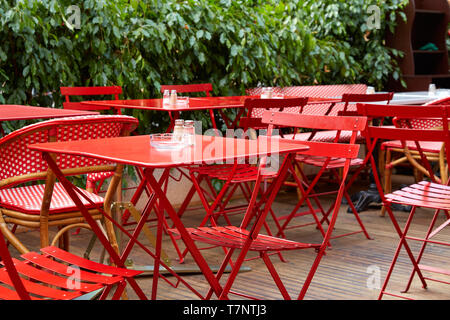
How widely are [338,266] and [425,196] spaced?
3.40 feet

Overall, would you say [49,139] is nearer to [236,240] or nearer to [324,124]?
[236,240]

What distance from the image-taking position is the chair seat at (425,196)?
3.18 meters

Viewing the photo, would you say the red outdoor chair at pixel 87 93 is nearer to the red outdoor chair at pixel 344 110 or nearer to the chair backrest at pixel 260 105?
the chair backrest at pixel 260 105

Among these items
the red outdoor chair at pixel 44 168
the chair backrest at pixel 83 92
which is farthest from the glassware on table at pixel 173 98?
the red outdoor chair at pixel 44 168

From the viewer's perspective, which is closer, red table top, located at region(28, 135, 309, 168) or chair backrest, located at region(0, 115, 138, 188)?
red table top, located at region(28, 135, 309, 168)

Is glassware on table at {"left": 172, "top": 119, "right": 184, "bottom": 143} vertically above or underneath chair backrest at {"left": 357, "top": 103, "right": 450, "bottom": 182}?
above

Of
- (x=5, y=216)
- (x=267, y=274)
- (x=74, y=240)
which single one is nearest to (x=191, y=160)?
(x=5, y=216)

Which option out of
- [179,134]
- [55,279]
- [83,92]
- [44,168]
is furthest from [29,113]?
[55,279]

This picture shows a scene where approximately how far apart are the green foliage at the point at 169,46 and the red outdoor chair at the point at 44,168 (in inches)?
77.9

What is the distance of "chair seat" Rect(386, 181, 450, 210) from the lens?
3.18 m

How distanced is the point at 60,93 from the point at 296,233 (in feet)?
6.67

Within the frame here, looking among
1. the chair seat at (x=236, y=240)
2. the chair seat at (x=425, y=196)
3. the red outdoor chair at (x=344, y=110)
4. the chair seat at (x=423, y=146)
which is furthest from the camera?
the chair seat at (x=423, y=146)
